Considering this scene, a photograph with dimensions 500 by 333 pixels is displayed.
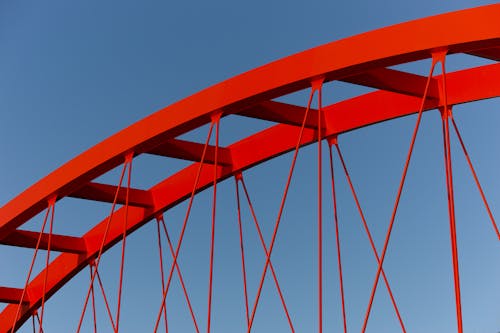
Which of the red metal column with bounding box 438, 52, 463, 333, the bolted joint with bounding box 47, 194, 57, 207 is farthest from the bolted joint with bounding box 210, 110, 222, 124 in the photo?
the bolted joint with bounding box 47, 194, 57, 207

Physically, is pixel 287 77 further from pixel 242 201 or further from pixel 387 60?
pixel 242 201

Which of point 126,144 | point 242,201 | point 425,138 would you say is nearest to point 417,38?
point 126,144

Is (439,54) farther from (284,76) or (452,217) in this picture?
(284,76)

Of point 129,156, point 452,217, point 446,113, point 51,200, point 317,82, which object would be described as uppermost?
point 51,200

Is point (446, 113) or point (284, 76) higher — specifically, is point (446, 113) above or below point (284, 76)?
below

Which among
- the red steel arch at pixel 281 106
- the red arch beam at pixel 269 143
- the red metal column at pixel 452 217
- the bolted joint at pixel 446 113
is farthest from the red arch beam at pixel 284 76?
the red arch beam at pixel 269 143

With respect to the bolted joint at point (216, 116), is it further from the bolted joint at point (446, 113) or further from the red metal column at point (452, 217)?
the red metal column at point (452, 217)

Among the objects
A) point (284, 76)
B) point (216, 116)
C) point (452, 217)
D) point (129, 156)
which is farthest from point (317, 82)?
point (129, 156)

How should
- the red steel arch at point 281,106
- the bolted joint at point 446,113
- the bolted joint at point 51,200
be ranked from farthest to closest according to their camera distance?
the bolted joint at point 51,200 < the bolted joint at point 446,113 < the red steel arch at point 281,106

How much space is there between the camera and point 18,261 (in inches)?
1852

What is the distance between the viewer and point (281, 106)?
17.6 metres

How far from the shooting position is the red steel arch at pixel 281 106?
1335 centimetres

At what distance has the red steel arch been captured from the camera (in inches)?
526

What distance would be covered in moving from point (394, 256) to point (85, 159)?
33.6m
